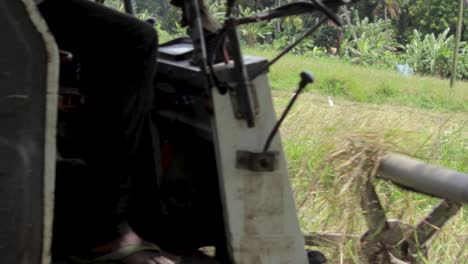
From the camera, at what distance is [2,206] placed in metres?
1.81

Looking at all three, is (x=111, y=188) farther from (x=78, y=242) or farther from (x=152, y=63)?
(x=152, y=63)

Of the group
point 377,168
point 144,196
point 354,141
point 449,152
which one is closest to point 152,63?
point 144,196

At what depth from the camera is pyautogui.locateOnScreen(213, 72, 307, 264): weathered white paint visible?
2.02 meters

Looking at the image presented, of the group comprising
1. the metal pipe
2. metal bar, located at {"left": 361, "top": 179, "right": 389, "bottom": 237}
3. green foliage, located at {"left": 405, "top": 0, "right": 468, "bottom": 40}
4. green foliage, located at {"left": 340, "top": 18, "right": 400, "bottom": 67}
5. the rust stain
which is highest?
the rust stain

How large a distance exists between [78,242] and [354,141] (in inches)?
66.7

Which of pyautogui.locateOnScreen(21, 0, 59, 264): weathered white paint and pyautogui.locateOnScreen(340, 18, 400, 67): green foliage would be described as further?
pyautogui.locateOnScreen(340, 18, 400, 67): green foliage

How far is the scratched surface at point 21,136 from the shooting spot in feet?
5.83

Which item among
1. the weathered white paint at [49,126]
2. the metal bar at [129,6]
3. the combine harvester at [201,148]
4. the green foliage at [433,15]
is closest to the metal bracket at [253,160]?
the combine harvester at [201,148]

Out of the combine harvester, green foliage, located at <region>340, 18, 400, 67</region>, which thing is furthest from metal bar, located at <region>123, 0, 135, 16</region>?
green foliage, located at <region>340, 18, 400, 67</region>

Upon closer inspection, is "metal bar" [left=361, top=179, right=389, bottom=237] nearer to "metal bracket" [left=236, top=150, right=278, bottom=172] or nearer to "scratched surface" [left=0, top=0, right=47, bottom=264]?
"metal bracket" [left=236, top=150, right=278, bottom=172]

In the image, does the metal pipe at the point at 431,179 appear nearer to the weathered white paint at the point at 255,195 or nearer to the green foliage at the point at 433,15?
the weathered white paint at the point at 255,195

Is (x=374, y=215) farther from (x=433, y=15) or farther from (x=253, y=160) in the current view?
(x=433, y=15)

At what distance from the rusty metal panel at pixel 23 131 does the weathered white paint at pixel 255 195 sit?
0.46m

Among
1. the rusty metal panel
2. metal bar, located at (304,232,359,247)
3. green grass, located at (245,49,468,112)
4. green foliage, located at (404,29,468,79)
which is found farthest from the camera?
green foliage, located at (404,29,468,79)
